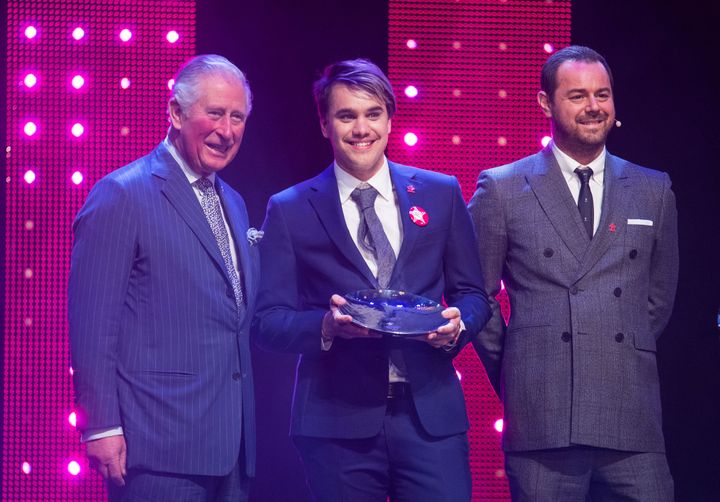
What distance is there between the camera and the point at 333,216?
111 inches

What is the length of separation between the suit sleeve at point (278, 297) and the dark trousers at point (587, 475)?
2.57 feet

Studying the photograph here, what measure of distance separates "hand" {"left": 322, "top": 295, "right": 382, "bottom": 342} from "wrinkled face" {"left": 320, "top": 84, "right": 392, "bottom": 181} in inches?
19.9

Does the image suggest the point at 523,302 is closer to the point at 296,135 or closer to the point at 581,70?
the point at 581,70

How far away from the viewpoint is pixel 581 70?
3109 mm

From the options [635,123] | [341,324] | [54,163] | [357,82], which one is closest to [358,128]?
[357,82]

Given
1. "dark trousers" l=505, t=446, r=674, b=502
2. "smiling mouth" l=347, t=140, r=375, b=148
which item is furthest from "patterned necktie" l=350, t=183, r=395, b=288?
"dark trousers" l=505, t=446, r=674, b=502

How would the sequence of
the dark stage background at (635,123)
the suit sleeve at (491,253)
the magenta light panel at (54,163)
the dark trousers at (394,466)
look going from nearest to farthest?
the dark trousers at (394,466) < the suit sleeve at (491,253) < the magenta light panel at (54,163) < the dark stage background at (635,123)

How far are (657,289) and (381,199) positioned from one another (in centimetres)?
100

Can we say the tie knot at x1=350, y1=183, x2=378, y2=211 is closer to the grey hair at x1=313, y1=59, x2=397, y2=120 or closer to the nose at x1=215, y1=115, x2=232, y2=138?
the grey hair at x1=313, y1=59, x2=397, y2=120

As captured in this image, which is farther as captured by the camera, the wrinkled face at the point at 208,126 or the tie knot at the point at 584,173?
the tie knot at the point at 584,173

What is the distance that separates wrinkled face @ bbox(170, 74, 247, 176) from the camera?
289 centimetres

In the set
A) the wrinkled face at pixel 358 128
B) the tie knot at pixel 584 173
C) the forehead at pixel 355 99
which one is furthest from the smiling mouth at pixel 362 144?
the tie knot at pixel 584 173

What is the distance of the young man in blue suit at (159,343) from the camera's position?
258 centimetres

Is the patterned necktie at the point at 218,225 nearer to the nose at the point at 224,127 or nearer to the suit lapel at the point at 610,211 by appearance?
the nose at the point at 224,127
